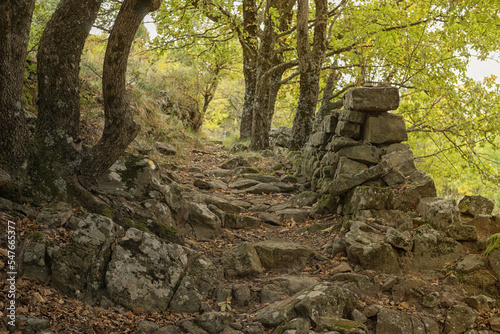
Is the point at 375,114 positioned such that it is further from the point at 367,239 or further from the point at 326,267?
the point at 326,267

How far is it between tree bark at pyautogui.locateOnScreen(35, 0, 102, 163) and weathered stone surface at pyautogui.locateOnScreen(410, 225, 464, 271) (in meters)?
5.28

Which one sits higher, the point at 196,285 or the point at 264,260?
the point at 264,260

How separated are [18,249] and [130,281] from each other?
49.5 inches

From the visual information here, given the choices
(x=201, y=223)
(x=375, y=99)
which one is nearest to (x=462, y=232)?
(x=375, y=99)

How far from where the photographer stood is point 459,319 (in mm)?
4453

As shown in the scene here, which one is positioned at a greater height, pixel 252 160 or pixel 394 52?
pixel 394 52

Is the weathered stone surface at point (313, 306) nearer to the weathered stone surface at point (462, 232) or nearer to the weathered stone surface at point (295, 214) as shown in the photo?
the weathered stone surface at point (462, 232)

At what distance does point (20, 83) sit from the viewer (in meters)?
4.86

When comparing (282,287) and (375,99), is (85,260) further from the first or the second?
(375,99)

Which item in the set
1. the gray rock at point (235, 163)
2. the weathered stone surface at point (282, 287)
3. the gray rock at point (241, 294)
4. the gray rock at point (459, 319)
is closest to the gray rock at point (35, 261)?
the gray rock at point (241, 294)

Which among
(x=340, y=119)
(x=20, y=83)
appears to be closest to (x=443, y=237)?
(x=340, y=119)

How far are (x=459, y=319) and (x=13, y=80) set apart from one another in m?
6.17

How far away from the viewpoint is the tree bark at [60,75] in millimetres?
5090

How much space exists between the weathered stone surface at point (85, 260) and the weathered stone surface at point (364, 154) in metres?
5.35
